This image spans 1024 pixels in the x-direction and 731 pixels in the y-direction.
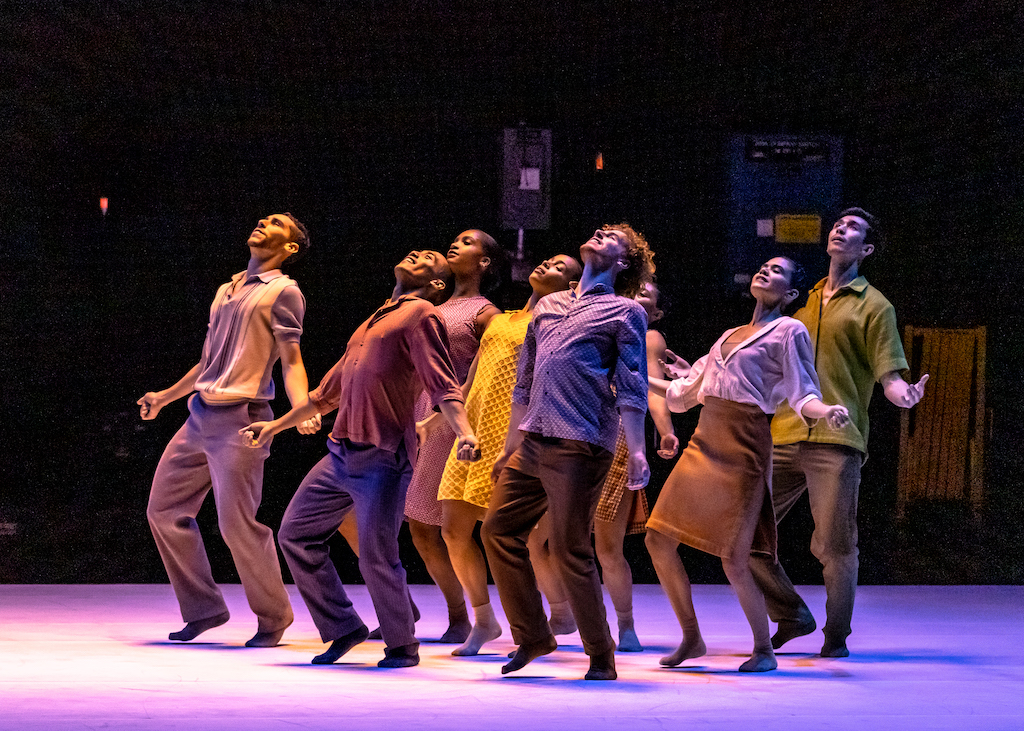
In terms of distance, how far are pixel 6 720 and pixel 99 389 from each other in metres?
3.58

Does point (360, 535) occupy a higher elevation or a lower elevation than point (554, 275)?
lower

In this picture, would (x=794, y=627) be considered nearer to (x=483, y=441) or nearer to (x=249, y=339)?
(x=483, y=441)

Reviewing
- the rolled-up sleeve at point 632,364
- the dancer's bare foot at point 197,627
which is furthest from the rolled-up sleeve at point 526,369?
the dancer's bare foot at point 197,627

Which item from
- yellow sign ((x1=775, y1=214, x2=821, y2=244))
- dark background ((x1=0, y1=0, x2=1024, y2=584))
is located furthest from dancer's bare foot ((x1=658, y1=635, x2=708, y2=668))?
yellow sign ((x1=775, y1=214, x2=821, y2=244))

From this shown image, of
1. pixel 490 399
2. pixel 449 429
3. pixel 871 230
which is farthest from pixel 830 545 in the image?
pixel 449 429

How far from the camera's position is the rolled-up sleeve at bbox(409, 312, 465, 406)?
14.4 feet

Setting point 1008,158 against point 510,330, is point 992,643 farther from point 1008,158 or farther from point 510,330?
point 1008,158

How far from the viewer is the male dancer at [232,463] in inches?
186

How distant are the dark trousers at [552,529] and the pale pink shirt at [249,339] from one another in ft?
3.78

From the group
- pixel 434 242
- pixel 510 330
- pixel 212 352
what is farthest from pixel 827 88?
pixel 212 352

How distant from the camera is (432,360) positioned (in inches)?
174

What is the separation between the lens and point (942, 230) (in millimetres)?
7004

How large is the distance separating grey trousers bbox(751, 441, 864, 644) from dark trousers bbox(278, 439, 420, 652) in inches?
53.3

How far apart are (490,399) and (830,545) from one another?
1383 millimetres
